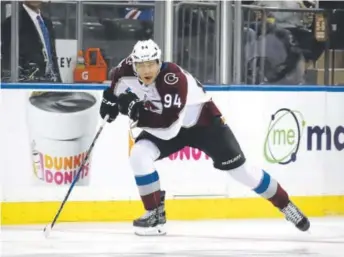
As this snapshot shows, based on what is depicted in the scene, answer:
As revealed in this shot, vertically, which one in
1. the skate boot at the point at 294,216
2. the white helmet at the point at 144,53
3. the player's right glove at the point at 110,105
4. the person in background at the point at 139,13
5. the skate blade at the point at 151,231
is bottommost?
the skate blade at the point at 151,231

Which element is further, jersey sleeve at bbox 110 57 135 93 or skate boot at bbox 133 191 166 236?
skate boot at bbox 133 191 166 236

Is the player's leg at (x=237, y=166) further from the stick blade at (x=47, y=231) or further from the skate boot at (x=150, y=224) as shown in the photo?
the stick blade at (x=47, y=231)

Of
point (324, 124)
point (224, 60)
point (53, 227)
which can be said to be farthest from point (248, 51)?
point (53, 227)

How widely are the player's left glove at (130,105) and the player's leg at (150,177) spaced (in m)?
0.22

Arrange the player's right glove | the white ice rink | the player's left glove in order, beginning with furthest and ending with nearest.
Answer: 1. the player's right glove
2. the player's left glove
3. the white ice rink

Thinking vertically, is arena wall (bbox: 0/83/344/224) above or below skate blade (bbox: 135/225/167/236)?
above

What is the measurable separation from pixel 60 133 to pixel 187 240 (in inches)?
41.6

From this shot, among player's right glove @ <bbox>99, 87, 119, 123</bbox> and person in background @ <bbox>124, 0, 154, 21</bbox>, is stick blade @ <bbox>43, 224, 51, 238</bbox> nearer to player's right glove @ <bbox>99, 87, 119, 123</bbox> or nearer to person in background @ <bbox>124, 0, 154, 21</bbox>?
player's right glove @ <bbox>99, 87, 119, 123</bbox>

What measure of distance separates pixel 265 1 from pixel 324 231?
152 cm

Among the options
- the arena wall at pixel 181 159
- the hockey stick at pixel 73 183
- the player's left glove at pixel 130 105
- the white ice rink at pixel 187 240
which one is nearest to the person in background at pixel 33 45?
the arena wall at pixel 181 159

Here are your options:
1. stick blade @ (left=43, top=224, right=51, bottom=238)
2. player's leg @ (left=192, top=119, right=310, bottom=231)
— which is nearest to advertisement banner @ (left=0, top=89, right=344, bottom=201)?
stick blade @ (left=43, top=224, right=51, bottom=238)

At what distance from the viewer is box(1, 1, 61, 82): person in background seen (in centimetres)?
581

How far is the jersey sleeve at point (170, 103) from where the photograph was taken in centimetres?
510

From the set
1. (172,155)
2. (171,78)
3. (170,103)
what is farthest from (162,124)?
(172,155)
